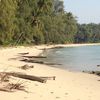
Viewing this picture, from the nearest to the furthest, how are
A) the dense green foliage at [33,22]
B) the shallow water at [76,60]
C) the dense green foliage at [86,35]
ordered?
the shallow water at [76,60]
the dense green foliage at [33,22]
the dense green foliage at [86,35]

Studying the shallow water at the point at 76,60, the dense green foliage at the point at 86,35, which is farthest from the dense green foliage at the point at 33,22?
the dense green foliage at the point at 86,35

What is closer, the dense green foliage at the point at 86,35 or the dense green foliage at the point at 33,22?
the dense green foliage at the point at 33,22

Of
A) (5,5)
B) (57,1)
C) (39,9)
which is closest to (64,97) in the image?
(5,5)

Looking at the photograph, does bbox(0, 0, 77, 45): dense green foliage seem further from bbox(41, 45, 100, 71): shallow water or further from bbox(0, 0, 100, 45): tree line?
bbox(41, 45, 100, 71): shallow water

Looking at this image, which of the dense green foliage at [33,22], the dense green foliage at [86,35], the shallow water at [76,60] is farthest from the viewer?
the dense green foliage at [86,35]

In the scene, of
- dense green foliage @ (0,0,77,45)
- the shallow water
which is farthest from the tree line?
the shallow water

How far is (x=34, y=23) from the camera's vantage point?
74875 mm

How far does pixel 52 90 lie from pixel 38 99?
6.01 ft

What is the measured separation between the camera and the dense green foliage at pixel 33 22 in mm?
46531

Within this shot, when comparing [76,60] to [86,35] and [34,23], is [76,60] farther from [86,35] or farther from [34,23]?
[86,35]

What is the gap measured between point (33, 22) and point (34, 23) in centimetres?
32

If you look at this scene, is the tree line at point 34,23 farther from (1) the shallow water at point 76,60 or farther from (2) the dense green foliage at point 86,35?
(2) the dense green foliage at point 86,35

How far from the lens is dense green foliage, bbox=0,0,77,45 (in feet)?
153

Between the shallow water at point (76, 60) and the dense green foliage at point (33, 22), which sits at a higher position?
the dense green foliage at point (33, 22)
